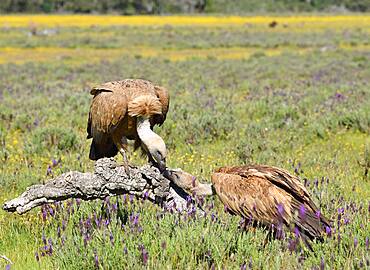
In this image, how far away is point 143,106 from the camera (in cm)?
468

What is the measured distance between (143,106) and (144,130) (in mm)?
208

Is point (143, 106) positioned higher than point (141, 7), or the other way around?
point (143, 106)

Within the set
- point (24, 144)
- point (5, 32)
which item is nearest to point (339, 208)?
point (24, 144)

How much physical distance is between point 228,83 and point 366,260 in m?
12.9

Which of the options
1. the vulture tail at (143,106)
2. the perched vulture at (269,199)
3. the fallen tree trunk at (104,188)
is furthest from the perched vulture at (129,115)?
the perched vulture at (269,199)

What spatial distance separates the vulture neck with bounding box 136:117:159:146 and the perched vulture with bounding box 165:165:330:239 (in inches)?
28.2

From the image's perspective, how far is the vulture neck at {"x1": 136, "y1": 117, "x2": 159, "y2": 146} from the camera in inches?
179

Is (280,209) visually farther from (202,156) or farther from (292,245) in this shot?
(202,156)

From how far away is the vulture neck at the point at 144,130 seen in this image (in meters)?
4.56

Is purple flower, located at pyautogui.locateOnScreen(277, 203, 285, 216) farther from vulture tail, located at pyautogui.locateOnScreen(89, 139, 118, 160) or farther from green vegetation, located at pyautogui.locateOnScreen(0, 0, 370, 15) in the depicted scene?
green vegetation, located at pyautogui.locateOnScreen(0, 0, 370, 15)

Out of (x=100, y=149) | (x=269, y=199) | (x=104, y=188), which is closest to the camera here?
(x=269, y=199)

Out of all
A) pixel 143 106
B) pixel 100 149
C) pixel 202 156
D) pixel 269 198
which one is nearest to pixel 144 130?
pixel 143 106

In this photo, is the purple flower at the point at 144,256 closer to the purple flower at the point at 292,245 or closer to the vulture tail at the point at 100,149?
the purple flower at the point at 292,245

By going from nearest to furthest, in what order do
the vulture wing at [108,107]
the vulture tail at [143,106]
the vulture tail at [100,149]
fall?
the vulture tail at [143,106], the vulture wing at [108,107], the vulture tail at [100,149]
